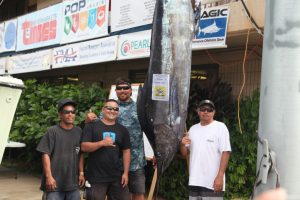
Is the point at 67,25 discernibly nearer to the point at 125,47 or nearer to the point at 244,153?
the point at 125,47

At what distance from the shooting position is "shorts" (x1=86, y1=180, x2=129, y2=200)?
4.66 m

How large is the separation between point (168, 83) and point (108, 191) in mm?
1691

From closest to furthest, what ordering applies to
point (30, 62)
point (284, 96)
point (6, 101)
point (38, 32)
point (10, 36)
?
point (284, 96) < point (6, 101) < point (30, 62) < point (38, 32) < point (10, 36)

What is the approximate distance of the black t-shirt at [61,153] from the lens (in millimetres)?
4547

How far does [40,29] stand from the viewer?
37.5 feet

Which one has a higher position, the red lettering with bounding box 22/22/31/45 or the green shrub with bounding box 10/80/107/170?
the red lettering with bounding box 22/22/31/45

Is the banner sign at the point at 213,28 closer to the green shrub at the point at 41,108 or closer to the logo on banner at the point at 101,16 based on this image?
the green shrub at the point at 41,108

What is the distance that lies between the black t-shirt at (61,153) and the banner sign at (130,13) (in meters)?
3.65

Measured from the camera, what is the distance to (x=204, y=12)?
661 cm

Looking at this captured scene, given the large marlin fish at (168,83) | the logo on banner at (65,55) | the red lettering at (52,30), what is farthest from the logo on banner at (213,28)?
the red lettering at (52,30)

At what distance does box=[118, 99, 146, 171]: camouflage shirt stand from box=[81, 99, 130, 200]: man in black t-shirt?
225mm

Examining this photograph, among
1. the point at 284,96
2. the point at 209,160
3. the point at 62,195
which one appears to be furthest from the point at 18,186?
the point at 284,96

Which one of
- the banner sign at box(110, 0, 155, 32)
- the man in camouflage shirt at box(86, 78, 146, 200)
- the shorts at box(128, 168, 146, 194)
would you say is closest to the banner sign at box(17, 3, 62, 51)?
the banner sign at box(110, 0, 155, 32)

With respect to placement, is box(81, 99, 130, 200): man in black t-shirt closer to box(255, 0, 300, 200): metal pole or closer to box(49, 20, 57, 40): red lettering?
box(255, 0, 300, 200): metal pole
